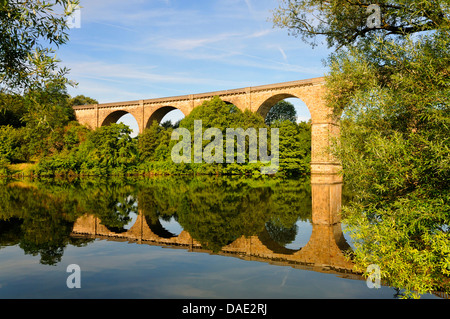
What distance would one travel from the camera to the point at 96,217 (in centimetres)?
1016

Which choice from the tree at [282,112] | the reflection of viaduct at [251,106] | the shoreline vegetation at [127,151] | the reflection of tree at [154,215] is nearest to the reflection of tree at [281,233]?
the reflection of tree at [154,215]

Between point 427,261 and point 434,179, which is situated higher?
point 434,179

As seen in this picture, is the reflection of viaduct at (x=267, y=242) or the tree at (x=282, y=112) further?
the tree at (x=282, y=112)

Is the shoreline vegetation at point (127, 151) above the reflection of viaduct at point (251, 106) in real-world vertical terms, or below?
below

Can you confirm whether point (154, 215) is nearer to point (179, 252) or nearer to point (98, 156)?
point (179, 252)

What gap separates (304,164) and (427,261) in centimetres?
2999

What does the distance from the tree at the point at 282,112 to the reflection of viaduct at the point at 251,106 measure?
60.6 ft

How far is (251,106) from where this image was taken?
3384 cm

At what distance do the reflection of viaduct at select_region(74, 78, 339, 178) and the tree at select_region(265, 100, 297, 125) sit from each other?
18464mm

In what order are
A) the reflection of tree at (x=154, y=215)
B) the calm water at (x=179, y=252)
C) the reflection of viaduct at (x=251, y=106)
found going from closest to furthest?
the calm water at (x=179, y=252) → the reflection of tree at (x=154, y=215) → the reflection of viaduct at (x=251, y=106)

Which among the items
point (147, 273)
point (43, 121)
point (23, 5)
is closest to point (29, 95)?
point (43, 121)

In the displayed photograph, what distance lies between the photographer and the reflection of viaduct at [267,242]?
19.7 ft

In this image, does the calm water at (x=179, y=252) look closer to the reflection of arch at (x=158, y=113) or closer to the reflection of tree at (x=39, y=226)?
the reflection of tree at (x=39, y=226)
